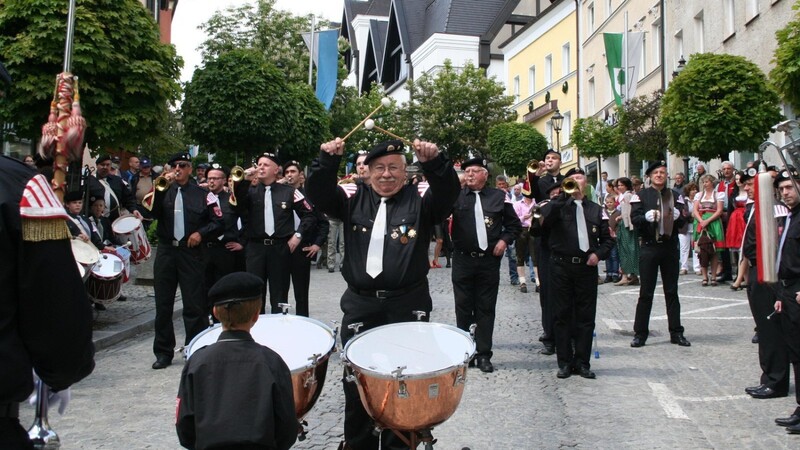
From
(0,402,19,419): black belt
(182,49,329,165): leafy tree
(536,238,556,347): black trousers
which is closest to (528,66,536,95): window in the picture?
(182,49,329,165): leafy tree

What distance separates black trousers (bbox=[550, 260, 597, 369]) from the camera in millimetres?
8555

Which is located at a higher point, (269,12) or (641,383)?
(269,12)

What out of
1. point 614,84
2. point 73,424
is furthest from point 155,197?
point 614,84

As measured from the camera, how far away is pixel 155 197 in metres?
9.23

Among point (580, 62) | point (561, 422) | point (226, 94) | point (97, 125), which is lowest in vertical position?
point (561, 422)

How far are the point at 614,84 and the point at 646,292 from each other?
1991 centimetres

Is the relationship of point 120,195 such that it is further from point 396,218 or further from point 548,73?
point 548,73

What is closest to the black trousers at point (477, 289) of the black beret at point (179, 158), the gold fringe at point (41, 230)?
the black beret at point (179, 158)

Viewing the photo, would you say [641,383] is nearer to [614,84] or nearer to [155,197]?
[155,197]

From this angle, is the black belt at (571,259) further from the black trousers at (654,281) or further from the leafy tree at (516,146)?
the leafy tree at (516,146)

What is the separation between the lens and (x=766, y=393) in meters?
7.60

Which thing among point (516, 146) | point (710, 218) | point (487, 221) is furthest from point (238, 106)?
point (516, 146)

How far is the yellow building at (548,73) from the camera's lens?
43031mm

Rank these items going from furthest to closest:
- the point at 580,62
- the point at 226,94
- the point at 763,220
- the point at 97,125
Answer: the point at 580,62 < the point at 226,94 < the point at 97,125 < the point at 763,220
